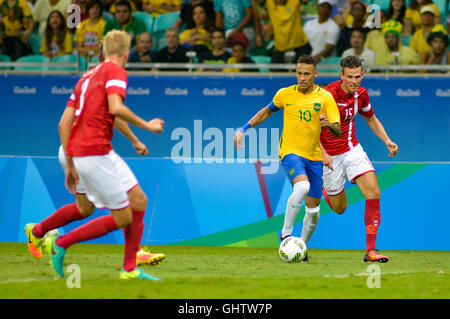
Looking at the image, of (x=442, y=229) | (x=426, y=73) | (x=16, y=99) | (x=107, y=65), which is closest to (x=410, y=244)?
(x=442, y=229)

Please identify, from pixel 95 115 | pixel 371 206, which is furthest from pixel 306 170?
pixel 95 115

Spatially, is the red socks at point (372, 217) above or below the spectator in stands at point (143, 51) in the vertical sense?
below

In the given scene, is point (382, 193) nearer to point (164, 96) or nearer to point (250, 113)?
point (250, 113)

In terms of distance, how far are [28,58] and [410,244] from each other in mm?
8380

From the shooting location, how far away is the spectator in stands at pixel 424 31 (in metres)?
14.0

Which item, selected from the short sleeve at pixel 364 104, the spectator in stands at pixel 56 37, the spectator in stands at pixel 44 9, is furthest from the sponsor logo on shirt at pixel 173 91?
the short sleeve at pixel 364 104

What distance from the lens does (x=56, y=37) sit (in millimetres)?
14523

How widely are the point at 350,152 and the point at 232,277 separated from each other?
3085mm

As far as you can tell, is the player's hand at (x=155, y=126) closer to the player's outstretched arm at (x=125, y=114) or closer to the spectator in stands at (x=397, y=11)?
the player's outstretched arm at (x=125, y=114)

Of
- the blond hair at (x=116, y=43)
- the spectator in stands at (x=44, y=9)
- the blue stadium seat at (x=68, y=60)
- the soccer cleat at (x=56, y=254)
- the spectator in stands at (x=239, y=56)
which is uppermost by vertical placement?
the blond hair at (x=116, y=43)

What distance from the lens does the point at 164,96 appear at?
44.7 feet

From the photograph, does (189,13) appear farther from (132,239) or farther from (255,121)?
(132,239)

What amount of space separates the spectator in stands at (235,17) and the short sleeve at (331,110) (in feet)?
20.5

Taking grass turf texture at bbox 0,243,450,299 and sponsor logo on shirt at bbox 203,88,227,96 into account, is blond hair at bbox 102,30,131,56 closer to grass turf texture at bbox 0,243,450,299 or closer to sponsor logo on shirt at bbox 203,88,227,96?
grass turf texture at bbox 0,243,450,299
